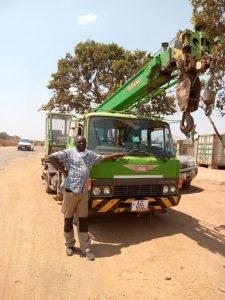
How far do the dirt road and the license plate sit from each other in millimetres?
550

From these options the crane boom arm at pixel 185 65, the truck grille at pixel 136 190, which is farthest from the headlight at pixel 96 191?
the crane boom arm at pixel 185 65

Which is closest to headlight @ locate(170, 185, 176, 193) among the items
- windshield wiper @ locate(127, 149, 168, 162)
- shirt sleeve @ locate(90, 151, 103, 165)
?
windshield wiper @ locate(127, 149, 168, 162)

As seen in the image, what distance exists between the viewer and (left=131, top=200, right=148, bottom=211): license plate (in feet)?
20.5

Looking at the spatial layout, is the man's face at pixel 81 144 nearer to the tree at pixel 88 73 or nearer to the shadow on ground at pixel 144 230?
the shadow on ground at pixel 144 230

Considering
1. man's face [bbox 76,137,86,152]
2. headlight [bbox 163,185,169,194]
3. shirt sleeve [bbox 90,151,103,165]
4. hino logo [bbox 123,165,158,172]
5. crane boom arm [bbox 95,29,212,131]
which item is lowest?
headlight [bbox 163,185,169,194]

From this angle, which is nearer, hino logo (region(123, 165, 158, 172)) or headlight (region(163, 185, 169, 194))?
hino logo (region(123, 165, 158, 172))

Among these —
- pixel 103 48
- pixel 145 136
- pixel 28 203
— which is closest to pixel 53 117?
pixel 28 203

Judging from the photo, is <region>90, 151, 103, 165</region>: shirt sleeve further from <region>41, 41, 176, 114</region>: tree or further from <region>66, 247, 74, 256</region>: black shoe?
<region>41, 41, 176, 114</region>: tree

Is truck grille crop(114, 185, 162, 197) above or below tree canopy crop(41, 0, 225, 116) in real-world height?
below

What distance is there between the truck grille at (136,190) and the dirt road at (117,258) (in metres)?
0.81

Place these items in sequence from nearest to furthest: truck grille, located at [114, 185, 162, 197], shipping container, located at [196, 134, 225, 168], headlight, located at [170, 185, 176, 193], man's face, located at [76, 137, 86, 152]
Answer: man's face, located at [76, 137, 86, 152] < truck grille, located at [114, 185, 162, 197] < headlight, located at [170, 185, 176, 193] < shipping container, located at [196, 134, 225, 168]

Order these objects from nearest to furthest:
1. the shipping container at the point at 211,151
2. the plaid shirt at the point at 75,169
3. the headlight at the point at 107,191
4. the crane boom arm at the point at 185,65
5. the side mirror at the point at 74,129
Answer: the plaid shirt at the point at 75,169, the crane boom arm at the point at 185,65, the headlight at the point at 107,191, the side mirror at the point at 74,129, the shipping container at the point at 211,151

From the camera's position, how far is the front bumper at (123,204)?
605cm

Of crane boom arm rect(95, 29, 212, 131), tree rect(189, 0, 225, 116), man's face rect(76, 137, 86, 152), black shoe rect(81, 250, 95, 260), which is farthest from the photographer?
tree rect(189, 0, 225, 116)
